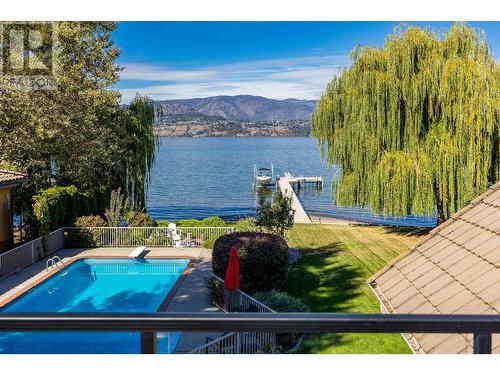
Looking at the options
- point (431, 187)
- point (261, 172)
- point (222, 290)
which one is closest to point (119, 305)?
point (222, 290)

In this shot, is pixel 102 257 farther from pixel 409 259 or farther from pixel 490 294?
pixel 490 294

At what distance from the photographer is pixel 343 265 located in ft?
53.7

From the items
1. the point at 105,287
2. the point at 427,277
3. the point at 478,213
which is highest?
the point at 478,213

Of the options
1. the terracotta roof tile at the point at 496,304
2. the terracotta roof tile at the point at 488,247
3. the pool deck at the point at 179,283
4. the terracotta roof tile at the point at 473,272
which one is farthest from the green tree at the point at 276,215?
the terracotta roof tile at the point at 496,304

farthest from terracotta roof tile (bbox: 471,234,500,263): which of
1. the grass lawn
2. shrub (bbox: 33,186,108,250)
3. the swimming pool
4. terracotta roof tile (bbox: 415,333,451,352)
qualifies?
shrub (bbox: 33,186,108,250)

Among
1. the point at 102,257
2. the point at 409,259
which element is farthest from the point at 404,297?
the point at 102,257

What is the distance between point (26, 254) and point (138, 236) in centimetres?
473

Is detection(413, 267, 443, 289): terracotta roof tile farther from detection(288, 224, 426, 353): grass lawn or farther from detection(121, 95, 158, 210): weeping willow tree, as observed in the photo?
detection(121, 95, 158, 210): weeping willow tree

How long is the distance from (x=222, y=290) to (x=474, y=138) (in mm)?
11134

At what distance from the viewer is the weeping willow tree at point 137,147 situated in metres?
24.5

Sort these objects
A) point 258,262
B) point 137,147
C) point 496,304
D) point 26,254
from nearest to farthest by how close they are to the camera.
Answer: point 496,304, point 258,262, point 26,254, point 137,147

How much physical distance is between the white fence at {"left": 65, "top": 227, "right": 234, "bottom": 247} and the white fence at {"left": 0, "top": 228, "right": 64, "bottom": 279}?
0.73m

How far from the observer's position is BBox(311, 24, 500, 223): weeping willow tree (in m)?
17.6
